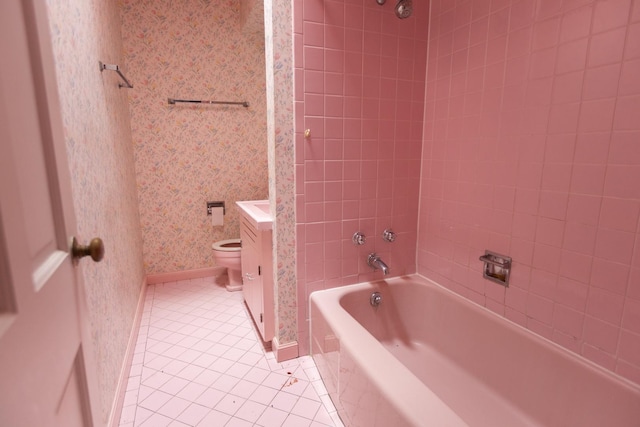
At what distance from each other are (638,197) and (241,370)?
180 cm

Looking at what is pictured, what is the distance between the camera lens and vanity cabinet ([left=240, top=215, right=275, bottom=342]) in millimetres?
1790

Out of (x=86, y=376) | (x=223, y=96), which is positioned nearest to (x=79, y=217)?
(x=86, y=376)

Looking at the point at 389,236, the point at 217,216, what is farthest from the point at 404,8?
the point at 217,216

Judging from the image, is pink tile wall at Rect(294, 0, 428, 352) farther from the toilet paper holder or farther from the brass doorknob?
the toilet paper holder

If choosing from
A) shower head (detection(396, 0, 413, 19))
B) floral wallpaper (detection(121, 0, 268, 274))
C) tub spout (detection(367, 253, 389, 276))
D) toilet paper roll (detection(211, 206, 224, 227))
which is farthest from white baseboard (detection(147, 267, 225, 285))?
shower head (detection(396, 0, 413, 19))

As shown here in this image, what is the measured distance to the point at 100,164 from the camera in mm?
1476

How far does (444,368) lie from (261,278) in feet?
3.51

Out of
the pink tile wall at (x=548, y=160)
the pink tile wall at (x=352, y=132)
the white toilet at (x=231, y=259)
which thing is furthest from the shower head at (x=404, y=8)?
the white toilet at (x=231, y=259)

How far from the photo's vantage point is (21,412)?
42cm

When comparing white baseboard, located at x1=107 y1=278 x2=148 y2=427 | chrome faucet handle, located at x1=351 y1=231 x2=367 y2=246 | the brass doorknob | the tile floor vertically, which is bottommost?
the tile floor

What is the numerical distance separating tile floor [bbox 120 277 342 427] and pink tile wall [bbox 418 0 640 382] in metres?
0.95

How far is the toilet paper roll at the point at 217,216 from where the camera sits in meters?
2.95

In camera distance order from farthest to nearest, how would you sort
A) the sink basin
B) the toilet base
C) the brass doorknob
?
the toilet base → the sink basin → the brass doorknob

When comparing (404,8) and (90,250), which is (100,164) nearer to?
(90,250)
